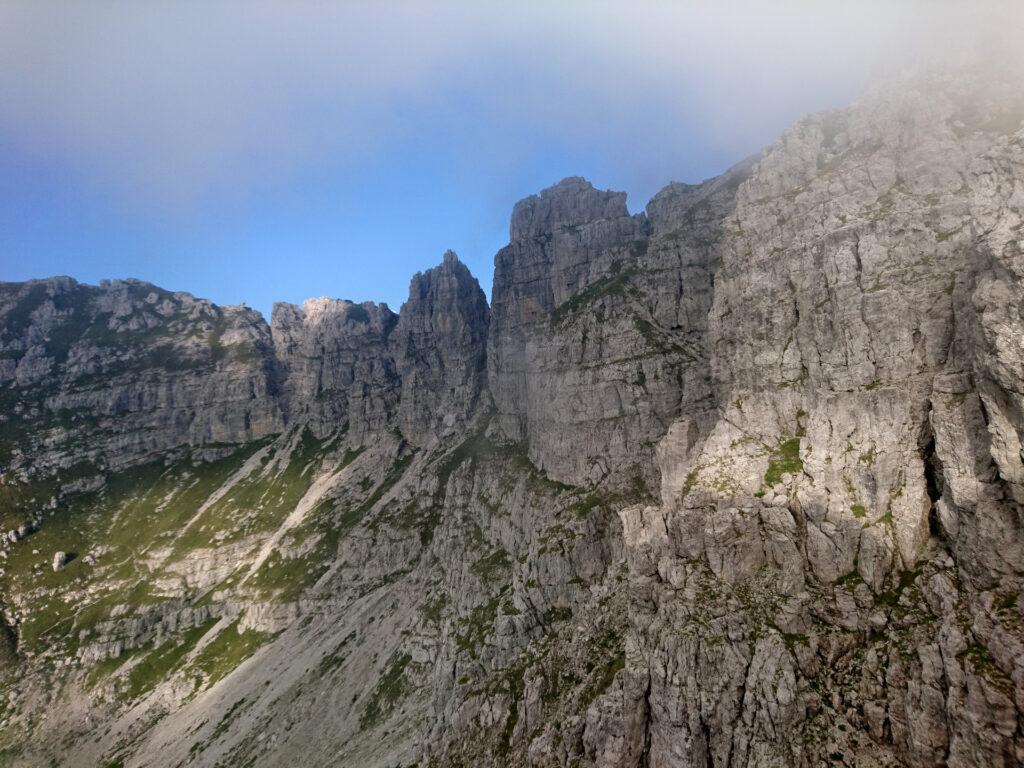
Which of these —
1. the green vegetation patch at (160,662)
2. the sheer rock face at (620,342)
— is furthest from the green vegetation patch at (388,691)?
the green vegetation patch at (160,662)

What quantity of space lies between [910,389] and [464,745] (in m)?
68.7

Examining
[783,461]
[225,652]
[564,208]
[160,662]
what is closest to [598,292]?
[564,208]

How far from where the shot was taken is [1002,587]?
40.1 m

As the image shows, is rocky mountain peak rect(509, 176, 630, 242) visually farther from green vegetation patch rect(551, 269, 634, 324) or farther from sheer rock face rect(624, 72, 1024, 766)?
sheer rock face rect(624, 72, 1024, 766)

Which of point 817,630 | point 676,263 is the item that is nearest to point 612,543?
point 817,630

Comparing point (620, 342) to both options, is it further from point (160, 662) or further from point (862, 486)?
point (160, 662)

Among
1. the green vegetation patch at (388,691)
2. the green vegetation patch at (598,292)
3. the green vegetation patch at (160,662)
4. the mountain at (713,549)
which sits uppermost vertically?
the green vegetation patch at (598,292)

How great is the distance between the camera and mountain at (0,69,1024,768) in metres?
43.2

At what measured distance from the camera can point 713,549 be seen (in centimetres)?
5844

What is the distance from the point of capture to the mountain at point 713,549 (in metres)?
43.2

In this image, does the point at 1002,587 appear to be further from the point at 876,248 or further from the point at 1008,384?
the point at 876,248

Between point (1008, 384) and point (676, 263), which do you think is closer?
point (1008, 384)

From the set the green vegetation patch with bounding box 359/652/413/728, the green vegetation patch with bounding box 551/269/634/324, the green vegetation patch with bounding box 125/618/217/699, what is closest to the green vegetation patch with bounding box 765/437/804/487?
the green vegetation patch with bounding box 551/269/634/324

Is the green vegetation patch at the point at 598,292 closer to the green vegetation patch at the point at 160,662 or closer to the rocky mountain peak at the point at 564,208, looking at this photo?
the rocky mountain peak at the point at 564,208
